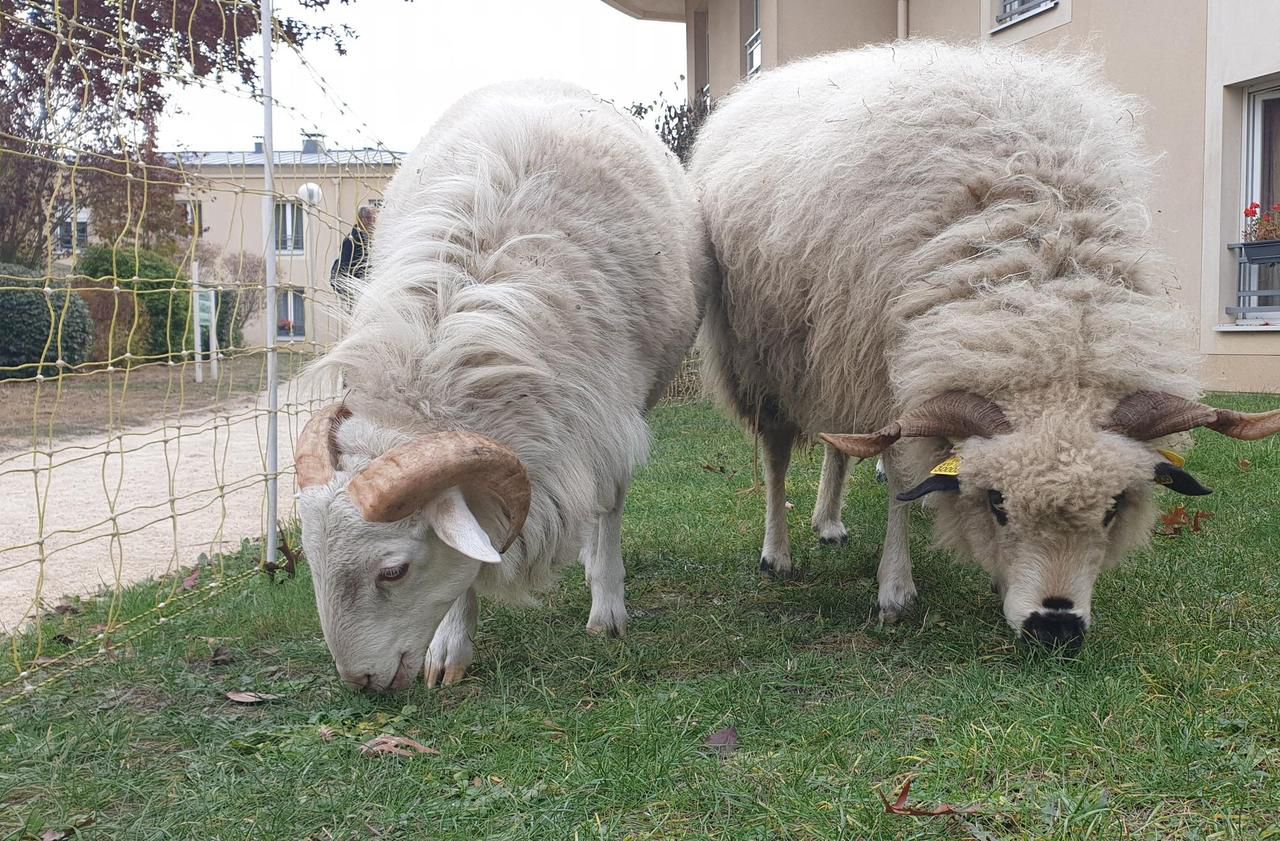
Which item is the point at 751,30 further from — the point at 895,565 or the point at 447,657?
the point at 447,657

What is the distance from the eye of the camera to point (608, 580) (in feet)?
14.6

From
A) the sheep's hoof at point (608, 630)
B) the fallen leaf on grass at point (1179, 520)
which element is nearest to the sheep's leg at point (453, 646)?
the sheep's hoof at point (608, 630)

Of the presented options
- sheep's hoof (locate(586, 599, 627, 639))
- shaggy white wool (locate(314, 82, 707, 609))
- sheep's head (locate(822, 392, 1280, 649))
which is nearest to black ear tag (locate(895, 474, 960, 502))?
sheep's head (locate(822, 392, 1280, 649))

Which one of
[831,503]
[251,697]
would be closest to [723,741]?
[251,697]

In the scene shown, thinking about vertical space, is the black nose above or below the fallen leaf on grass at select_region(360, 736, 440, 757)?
above

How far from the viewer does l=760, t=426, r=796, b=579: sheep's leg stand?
18.3 feet

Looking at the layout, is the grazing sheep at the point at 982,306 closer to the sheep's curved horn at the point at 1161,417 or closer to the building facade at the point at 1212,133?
the sheep's curved horn at the point at 1161,417

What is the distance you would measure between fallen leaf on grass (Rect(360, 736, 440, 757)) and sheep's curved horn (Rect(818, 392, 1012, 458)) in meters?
1.71

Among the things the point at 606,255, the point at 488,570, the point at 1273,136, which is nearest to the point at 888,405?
the point at 606,255

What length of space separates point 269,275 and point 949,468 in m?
3.35

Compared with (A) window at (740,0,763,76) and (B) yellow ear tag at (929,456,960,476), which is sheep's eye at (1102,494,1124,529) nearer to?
(B) yellow ear tag at (929,456,960,476)

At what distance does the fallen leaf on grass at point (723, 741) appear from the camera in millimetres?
3111

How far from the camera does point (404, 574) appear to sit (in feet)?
11.1

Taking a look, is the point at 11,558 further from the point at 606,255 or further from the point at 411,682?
the point at 606,255
